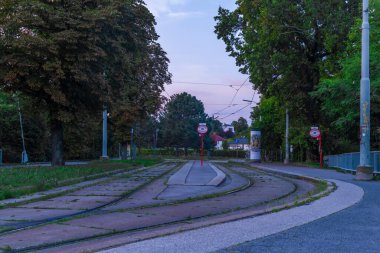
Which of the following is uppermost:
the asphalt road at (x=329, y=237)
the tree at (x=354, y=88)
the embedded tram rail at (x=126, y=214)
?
the tree at (x=354, y=88)

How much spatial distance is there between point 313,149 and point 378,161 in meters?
27.1

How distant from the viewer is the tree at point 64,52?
70.7 ft

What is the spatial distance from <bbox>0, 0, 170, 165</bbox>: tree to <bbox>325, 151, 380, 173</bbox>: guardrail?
13.4 meters

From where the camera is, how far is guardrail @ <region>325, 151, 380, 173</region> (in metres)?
22.5

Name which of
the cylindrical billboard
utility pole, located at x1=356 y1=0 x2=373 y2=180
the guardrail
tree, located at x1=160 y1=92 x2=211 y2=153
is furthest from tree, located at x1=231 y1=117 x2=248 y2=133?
utility pole, located at x1=356 y1=0 x2=373 y2=180

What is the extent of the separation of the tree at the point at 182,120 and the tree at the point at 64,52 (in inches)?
2991

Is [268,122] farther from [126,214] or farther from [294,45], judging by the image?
[126,214]

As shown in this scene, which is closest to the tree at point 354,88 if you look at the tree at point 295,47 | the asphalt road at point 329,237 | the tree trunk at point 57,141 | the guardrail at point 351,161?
the guardrail at point 351,161

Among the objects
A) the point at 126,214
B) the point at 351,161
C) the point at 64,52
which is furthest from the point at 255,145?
the point at 126,214

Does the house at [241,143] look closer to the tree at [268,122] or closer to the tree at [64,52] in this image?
the tree at [268,122]

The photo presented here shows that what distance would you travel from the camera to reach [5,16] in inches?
885

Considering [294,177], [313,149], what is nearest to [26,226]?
[294,177]

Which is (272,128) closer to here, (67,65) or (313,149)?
(313,149)

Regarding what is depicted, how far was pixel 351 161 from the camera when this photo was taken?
27.3 metres
